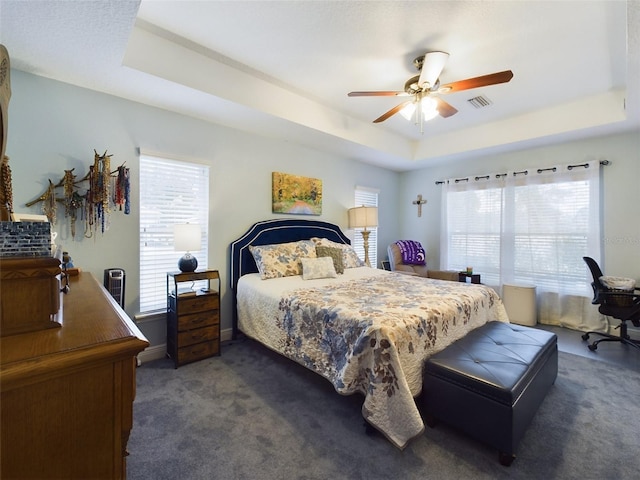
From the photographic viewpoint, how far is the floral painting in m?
3.84

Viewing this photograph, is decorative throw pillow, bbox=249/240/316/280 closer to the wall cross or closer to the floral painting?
the floral painting

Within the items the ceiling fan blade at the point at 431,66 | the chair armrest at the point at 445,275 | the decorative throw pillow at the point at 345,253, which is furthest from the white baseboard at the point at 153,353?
the chair armrest at the point at 445,275

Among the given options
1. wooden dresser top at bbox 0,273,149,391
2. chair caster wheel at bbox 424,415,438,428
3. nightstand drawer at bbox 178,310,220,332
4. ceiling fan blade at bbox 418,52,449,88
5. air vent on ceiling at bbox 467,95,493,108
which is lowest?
chair caster wheel at bbox 424,415,438,428

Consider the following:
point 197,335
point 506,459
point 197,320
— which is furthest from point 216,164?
point 506,459

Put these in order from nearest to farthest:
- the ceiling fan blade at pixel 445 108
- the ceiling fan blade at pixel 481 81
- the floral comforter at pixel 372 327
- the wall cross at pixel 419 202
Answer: the floral comforter at pixel 372 327 → the ceiling fan blade at pixel 481 81 → the ceiling fan blade at pixel 445 108 → the wall cross at pixel 419 202

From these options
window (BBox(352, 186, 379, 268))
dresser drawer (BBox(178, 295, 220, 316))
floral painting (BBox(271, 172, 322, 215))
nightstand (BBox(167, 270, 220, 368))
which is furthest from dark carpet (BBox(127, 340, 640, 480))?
window (BBox(352, 186, 379, 268))

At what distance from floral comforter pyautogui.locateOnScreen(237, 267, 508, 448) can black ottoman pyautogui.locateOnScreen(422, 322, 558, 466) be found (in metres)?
0.13

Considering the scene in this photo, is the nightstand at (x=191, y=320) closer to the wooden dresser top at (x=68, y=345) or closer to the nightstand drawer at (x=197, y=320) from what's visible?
the nightstand drawer at (x=197, y=320)

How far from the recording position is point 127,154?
2.75 m

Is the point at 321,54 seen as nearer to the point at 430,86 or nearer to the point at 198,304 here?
the point at 430,86

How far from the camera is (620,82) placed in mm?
2926

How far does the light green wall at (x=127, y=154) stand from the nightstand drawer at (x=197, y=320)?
450mm

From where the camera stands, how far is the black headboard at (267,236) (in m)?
3.39

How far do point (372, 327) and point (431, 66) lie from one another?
215 cm
